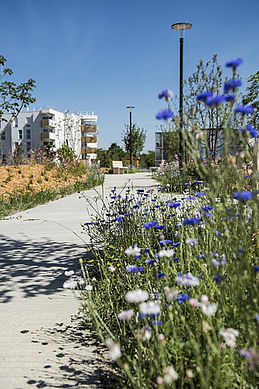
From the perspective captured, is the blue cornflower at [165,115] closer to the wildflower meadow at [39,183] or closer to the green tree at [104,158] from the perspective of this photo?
the wildflower meadow at [39,183]

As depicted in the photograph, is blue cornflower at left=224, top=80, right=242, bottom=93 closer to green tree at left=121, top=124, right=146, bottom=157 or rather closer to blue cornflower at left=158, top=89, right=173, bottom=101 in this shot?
blue cornflower at left=158, top=89, right=173, bottom=101

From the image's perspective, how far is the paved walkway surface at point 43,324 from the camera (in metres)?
2.04

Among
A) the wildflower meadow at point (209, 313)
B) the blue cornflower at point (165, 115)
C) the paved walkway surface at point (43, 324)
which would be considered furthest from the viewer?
the paved walkway surface at point (43, 324)

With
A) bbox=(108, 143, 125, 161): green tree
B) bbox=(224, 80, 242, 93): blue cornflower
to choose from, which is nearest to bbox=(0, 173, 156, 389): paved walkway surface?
bbox=(224, 80, 242, 93): blue cornflower

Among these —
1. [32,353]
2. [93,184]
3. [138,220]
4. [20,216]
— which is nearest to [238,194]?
[32,353]

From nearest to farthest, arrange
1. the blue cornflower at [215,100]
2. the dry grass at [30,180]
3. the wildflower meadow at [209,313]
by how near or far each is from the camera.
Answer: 1. the wildflower meadow at [209,313]
2. the blue cornflower at [215,100]
3. the dry grass at [30,180]

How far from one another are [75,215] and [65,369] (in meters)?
5.97

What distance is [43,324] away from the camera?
108 inches

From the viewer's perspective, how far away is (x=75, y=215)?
26.1 feet

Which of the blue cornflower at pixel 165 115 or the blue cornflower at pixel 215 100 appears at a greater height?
the blue cornflower at pixel 215 100

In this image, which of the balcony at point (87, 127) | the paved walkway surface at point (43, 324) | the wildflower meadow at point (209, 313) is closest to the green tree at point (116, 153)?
the balcony at point (87, 127)

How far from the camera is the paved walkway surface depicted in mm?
2039

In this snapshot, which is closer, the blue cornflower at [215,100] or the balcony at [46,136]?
the blue cornflower at [215,100]

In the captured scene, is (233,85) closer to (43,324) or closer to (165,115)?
(165,115)
